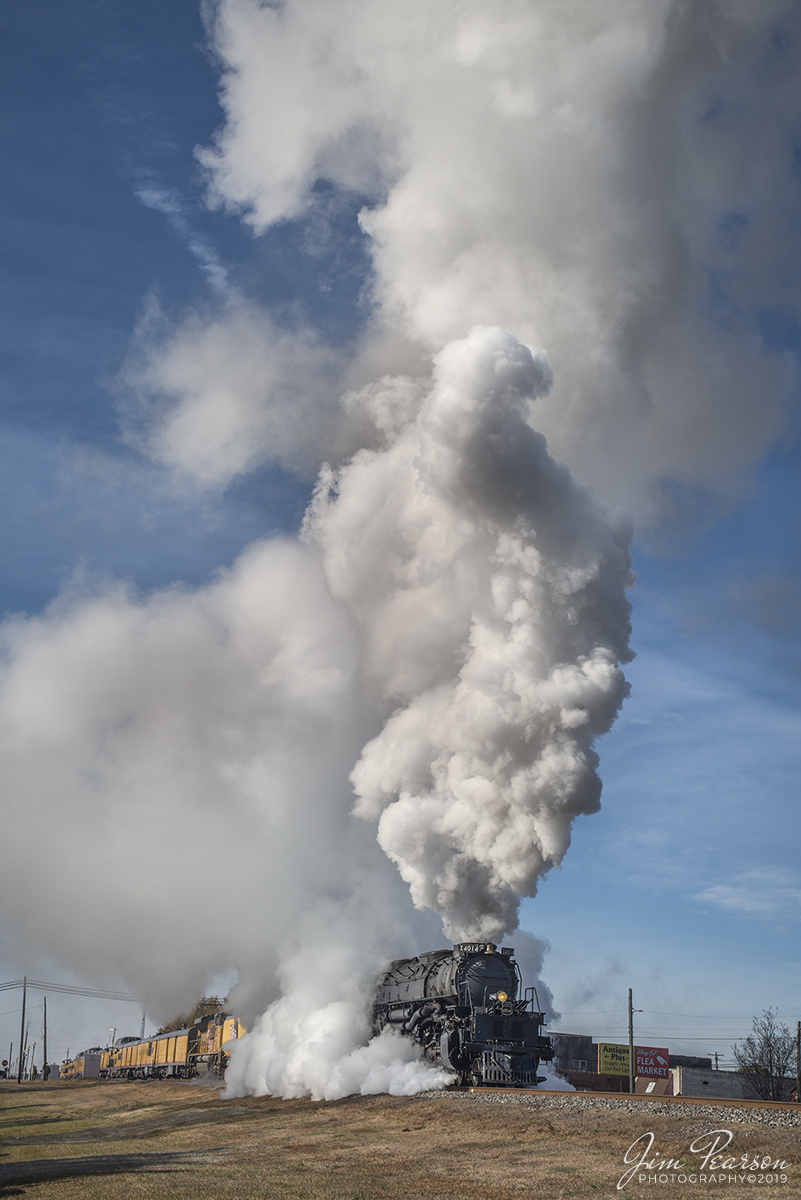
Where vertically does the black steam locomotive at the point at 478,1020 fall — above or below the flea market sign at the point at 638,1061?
above

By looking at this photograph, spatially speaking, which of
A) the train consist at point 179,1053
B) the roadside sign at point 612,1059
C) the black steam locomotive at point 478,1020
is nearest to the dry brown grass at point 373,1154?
the black steam locomotive at point 478,1020

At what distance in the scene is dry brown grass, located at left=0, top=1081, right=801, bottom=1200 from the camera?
1545 cm

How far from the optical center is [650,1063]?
72875mm

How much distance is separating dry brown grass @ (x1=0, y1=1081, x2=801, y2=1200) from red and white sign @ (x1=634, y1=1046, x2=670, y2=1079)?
1986 inches

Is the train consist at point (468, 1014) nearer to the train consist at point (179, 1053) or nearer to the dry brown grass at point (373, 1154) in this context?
the dry brown grass at point (373, 1154)

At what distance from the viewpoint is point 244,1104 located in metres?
35.7

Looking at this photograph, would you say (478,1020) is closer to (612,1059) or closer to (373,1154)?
(373,1154)

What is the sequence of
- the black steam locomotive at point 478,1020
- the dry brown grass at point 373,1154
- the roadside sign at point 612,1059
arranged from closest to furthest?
the dry brown grass at point 373,1154, the black steam locomotive at point 478,1020, the roadside sign at point 612,1059

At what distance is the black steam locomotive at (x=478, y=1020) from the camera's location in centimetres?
2964

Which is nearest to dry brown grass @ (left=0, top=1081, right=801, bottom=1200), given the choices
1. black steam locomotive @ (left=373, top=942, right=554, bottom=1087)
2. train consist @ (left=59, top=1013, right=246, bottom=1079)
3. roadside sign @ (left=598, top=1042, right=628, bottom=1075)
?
black steam locomotive @ (left=373, top=942, right=554, bottom=1087)

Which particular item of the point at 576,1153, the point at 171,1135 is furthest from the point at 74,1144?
the point at 576,1153

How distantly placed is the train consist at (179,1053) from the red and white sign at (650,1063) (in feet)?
116

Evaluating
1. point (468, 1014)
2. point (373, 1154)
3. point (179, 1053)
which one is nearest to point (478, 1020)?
point (468, 1014)

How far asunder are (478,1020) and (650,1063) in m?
52.1
